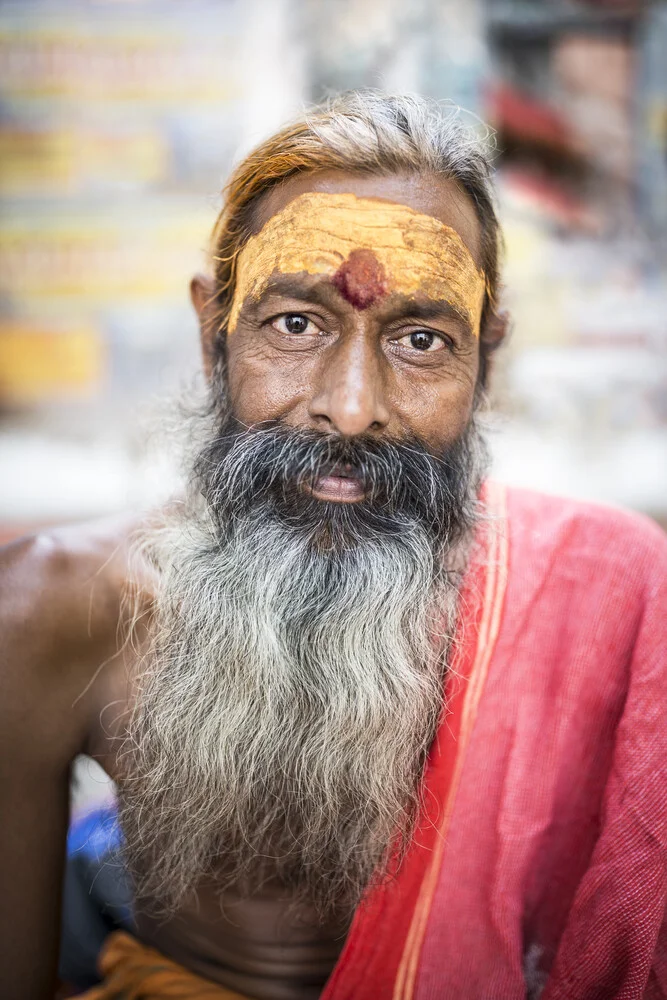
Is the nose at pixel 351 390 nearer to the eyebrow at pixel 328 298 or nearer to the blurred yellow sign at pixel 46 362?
the eyebrow at pixel 328 298

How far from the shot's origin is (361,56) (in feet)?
11.7

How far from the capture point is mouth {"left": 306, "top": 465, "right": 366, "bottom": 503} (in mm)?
1500

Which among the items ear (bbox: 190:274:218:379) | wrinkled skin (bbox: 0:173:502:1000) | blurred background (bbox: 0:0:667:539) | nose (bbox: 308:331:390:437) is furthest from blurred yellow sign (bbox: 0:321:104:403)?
A: nose (bbox: 308:331:390:437)

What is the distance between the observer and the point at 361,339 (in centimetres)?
151

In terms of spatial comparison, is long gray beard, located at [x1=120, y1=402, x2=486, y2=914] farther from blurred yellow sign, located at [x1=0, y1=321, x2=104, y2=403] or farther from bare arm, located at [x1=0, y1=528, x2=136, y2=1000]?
blurred yellow sign, located at [x1=0, y1=321, x2=104, y2=403]

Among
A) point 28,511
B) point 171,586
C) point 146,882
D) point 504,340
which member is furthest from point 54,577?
point 28,511

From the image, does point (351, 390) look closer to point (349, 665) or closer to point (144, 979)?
point (349, 665)

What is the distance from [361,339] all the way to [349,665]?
0.65m

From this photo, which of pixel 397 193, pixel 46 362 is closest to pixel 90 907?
pixel 397 193

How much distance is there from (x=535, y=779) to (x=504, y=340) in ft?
3.65

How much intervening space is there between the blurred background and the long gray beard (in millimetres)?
1756

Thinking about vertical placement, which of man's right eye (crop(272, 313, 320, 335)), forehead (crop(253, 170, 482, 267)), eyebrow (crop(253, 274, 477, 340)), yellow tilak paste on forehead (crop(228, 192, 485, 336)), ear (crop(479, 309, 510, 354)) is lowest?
ear (crop(479, 309, 510, 354))

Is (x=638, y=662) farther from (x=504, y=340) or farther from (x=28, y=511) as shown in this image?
(x=28, y=511)

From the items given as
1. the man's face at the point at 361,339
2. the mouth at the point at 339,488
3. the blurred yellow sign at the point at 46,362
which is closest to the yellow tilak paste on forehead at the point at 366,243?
the man's face at the point at 361,339
